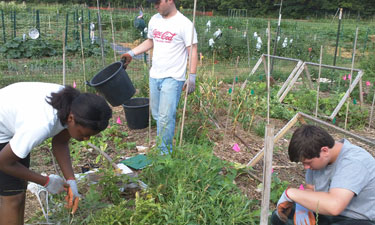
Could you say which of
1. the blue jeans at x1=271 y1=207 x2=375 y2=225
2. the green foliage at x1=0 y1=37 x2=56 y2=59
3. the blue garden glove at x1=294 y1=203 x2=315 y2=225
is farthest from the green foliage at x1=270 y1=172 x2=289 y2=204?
the green foliage at x1=0 y1=37 x2=56 y2=59

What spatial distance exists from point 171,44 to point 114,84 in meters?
0.69

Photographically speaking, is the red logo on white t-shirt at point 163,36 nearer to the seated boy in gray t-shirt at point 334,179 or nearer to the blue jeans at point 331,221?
the seated boy in gray t-shirt at point 334,179

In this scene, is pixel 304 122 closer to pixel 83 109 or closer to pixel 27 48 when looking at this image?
pixel 83 109

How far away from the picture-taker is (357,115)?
4.57 m

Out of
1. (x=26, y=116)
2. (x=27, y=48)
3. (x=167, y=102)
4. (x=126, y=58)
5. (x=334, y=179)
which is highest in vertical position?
(x=126, y=58)

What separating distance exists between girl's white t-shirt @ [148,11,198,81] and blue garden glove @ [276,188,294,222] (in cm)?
149

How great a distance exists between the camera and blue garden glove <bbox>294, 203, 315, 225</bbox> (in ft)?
6.18

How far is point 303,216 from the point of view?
1.90 metres

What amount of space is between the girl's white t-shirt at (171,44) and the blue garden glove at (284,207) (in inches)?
58.5

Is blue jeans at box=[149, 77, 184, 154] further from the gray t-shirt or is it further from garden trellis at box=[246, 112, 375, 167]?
the gray t-shirt

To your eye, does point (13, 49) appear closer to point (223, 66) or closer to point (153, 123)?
point (223, 66)

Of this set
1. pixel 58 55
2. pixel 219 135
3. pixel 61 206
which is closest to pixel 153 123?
pixel 219 135

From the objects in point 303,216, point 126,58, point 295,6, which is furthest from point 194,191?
point 295,6

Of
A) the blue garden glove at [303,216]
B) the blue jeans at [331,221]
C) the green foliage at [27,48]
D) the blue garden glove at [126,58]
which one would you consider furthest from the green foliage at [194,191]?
the green foliage at [27,48]
